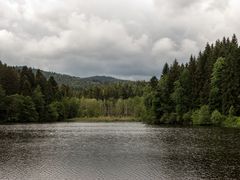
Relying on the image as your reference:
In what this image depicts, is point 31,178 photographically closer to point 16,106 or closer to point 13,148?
point 13,148

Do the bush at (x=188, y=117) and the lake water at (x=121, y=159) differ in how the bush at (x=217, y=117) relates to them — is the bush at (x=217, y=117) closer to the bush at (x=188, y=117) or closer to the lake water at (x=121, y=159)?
the bush at (x=188, y=117)

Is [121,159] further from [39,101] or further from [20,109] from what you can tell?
[39,101]

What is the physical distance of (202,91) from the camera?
127 metres

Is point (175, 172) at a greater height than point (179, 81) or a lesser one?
lesser

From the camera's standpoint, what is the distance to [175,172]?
141 feet

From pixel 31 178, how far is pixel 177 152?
23798mm

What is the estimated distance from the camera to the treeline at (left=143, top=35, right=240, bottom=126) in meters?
112

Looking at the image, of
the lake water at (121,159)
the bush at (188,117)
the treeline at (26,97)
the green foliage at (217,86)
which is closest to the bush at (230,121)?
the green foliage at (217,86)

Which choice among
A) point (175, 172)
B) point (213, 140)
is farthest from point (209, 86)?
point (175, 172)

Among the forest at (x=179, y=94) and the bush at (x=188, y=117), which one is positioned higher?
the forest at (x=179, y=94)

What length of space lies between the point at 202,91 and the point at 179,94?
8.48 metres

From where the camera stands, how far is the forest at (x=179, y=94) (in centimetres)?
11306

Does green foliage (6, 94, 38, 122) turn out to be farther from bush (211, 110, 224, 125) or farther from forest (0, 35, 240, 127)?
bush (211, 110, 224, 125)

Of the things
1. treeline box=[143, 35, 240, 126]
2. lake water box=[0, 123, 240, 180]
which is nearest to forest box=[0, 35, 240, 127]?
treeline box=[143, 35, 240, 126]
